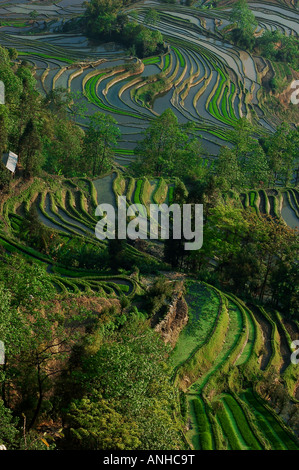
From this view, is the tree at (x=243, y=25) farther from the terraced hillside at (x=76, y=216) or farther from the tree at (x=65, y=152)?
the tree at (x=65, y=152)

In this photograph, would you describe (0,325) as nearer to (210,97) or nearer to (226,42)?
(210,97)

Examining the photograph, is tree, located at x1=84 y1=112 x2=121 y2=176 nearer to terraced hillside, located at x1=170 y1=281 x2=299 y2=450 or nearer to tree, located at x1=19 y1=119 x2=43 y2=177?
tree, located at x1=19 y1=119 x2=43 y2=177

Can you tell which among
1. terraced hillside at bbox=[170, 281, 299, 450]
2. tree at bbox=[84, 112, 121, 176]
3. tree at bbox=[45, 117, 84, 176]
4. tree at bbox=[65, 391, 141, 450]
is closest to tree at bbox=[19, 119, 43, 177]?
tree at bbox=[45, 117, 84, 176]

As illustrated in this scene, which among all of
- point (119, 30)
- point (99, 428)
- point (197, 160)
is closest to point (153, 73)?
point (119, 30)

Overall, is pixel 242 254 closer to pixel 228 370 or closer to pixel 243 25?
pixel 228 370

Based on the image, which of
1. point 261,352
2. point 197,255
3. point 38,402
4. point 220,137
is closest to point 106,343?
point 38,402

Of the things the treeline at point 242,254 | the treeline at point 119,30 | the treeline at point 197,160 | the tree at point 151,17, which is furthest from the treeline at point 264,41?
the treeline at point 242,254
